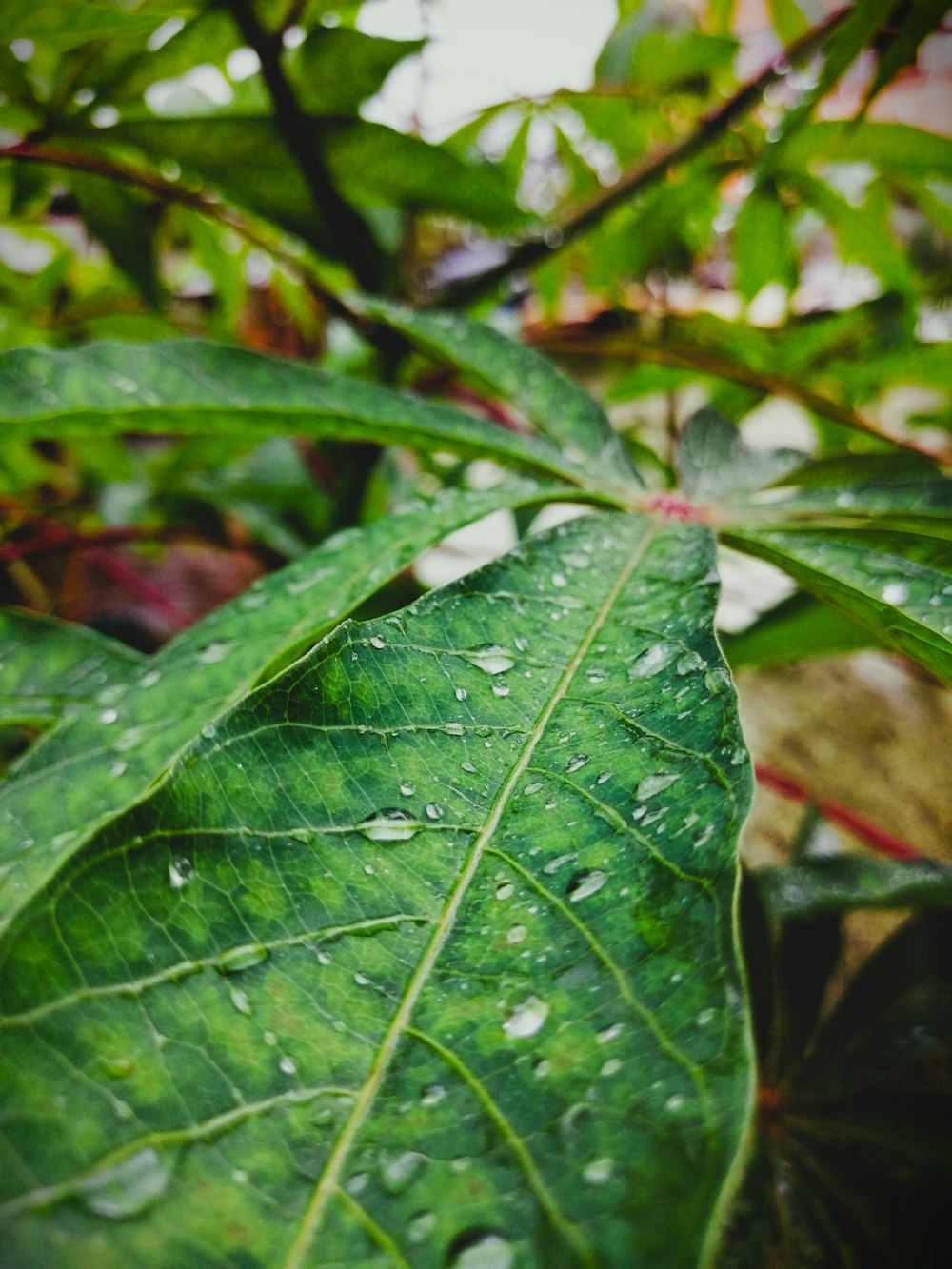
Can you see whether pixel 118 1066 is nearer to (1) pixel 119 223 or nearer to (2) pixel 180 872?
(2) pixel 180 872

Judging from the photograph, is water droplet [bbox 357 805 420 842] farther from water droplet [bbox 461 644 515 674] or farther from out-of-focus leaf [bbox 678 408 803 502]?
out-of-focus leaf [bbox 678 408 803 502]

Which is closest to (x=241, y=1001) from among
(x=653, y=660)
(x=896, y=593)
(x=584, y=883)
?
(x=584, y=883)

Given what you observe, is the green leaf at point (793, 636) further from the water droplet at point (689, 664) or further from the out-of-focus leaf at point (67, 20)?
the out-of-focus leaf at point (67, 20)

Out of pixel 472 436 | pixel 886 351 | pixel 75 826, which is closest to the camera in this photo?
pixel 75 826

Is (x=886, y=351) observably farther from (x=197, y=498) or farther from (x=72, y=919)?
(x=72, y=919)

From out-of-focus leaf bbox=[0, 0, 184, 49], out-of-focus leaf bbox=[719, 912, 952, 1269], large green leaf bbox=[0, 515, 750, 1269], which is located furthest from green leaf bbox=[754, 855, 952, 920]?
out-of-focus leaf bbox=[0, 0, 184, 49]

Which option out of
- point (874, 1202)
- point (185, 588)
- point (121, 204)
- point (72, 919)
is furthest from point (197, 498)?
point (874, 1202)
